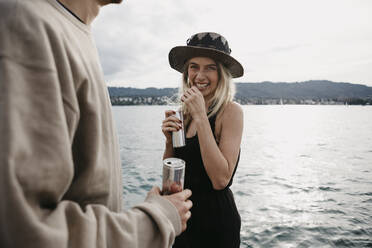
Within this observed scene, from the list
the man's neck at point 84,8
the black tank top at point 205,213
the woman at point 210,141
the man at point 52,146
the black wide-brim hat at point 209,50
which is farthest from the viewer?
the black wide-brim hat at point 209,50

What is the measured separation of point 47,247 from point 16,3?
2.86 ft

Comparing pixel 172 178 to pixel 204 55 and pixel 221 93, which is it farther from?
pixel 204 55

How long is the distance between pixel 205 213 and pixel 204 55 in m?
1.97

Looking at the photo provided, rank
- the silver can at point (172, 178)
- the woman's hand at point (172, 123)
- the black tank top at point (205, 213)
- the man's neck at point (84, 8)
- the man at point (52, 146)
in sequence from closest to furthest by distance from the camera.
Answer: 1. the man at point (52, 146)
2. the man's neck at point (84, 8)
3. the silver can at point (172, 178)
4. the woman's hand at point (172, 123)
5. the black tank top at point (205, 213)

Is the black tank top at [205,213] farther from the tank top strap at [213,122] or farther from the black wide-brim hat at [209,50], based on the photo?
the black wide-brim hat at [209,50]

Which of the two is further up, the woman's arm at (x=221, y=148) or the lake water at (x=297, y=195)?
the woman's arm at (x=221, y=148)

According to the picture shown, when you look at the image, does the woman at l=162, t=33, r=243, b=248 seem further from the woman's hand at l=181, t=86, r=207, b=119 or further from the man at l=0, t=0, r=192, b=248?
the man at l=0, t=0, r=192, b=248

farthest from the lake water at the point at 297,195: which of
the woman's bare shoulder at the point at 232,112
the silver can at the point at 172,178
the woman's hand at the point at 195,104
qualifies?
the silver can at the point at 172,178

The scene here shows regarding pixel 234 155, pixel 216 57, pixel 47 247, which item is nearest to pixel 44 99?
pixel 47 247

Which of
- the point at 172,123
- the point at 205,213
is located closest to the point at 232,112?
the point at 172,123

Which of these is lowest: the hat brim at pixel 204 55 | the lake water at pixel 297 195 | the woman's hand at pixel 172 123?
the lake water at pixel 297 195

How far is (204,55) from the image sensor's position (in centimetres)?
293

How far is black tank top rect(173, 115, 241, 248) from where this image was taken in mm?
2553

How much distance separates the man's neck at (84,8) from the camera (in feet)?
3.88
